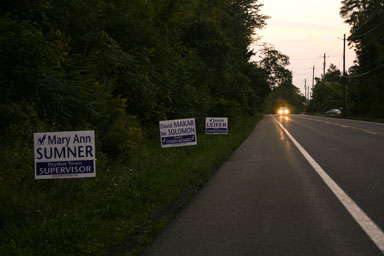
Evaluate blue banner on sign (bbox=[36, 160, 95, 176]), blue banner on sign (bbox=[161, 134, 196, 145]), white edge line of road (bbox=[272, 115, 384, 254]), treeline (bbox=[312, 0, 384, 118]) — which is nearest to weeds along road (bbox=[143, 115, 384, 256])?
white edge line of road (bbox=[272, 115, 384, 254])

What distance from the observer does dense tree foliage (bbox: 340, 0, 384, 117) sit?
56.9m

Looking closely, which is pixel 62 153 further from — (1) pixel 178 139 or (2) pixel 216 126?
(2) pixel 216 126

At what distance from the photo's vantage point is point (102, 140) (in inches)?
430

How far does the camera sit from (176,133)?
11398mm

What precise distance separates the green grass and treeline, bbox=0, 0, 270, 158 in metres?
1.08

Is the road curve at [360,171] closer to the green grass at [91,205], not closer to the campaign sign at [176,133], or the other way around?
the green grass at [91,205]

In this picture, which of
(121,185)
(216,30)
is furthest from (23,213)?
(216,30)

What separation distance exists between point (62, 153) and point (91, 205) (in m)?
0.96

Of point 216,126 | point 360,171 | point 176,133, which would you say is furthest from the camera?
point 216,126

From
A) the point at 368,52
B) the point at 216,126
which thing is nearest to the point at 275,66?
the point at 368,52

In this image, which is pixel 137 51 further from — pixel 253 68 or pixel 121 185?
pixel 253 68

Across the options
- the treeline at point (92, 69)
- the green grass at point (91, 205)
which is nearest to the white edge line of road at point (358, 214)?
the green grass at point (91, 205)

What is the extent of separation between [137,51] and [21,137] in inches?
289

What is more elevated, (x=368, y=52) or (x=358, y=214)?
(x=368, y=52)
